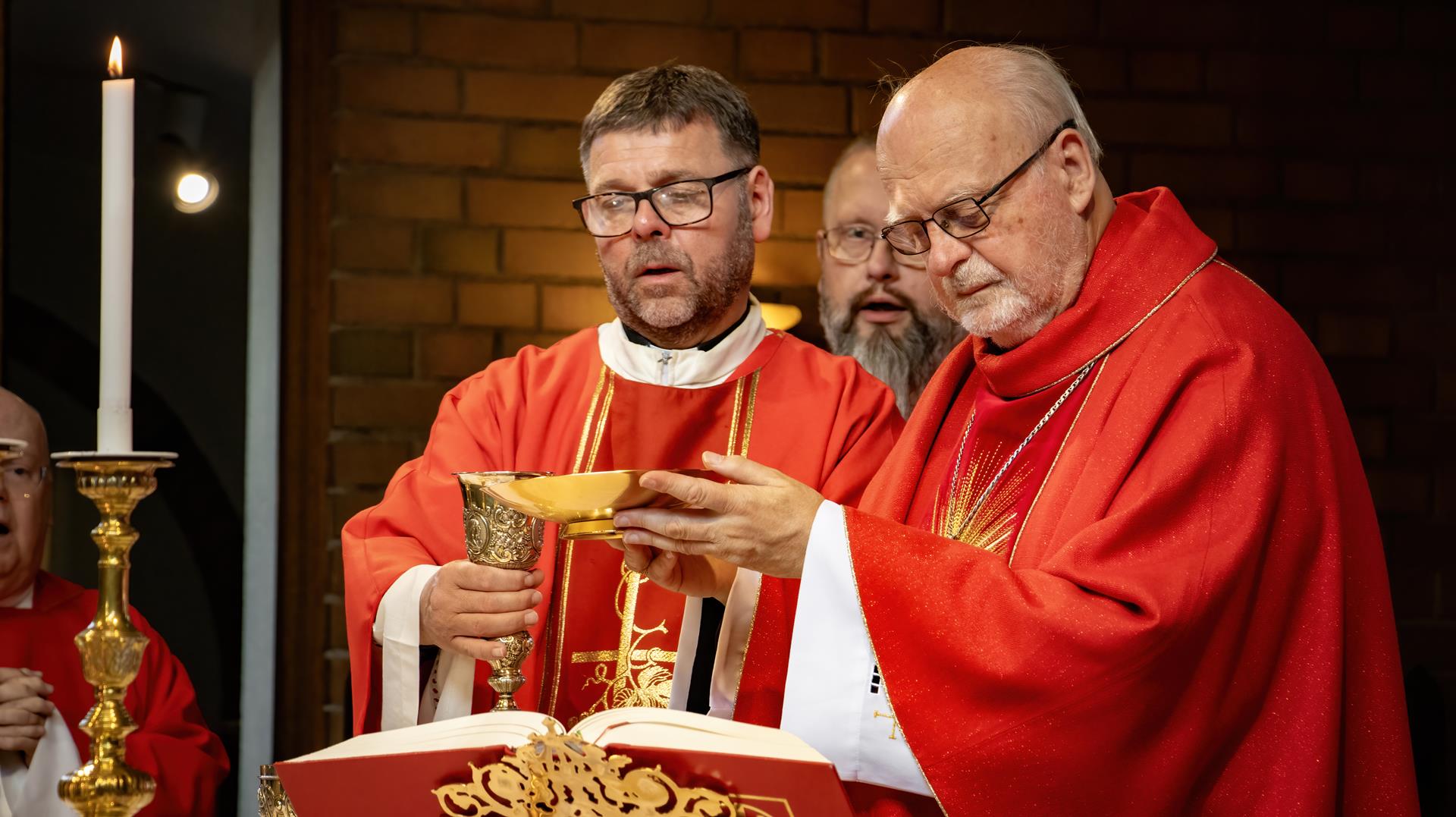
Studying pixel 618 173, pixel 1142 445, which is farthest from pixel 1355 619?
pixel 618 173

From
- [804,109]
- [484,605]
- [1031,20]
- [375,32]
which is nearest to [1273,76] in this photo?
[1031,20]

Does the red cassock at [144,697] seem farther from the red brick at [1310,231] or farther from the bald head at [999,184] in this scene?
the red brick at [1310,231]

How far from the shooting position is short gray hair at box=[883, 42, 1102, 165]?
2.22 m

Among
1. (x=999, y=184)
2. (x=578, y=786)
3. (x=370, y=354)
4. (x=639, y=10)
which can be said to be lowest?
(x=578, y=786)

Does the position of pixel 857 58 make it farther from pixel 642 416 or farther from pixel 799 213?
pixel 642 416

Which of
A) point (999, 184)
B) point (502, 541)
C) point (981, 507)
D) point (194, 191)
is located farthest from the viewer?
point (194, 191)

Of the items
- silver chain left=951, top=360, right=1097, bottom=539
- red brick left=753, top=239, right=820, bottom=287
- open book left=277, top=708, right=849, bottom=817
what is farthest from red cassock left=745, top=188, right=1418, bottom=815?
red brick left=753, top=239, right=820, bottom=287

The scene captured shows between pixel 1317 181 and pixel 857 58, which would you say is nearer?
pixel 857 58

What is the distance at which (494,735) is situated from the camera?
1646 millimetres

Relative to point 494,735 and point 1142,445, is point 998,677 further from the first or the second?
point 494,735

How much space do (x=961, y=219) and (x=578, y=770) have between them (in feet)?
3.68

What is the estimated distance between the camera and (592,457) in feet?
9.42

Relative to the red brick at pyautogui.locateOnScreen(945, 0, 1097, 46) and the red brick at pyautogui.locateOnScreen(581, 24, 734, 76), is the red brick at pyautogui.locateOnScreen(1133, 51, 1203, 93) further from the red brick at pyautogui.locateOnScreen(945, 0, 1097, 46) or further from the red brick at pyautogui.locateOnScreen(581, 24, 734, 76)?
the red brick at pyautogui.locateOnScreen(581, 24, 734, 76)

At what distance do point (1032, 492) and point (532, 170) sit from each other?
236cm
